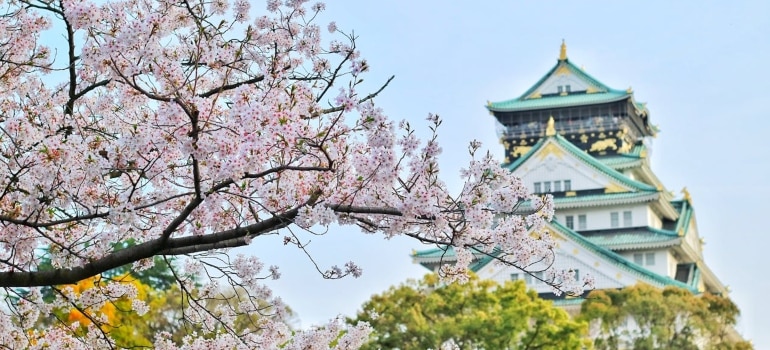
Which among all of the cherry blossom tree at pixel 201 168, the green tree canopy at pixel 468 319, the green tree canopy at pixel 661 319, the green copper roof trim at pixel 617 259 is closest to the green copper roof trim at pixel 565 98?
the green copper roof trim at pixel 617 259

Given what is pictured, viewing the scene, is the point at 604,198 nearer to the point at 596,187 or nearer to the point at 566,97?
the point at 596,187

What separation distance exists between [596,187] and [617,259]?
5593 mm

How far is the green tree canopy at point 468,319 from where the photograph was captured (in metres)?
26.3

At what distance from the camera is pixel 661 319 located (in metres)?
34.5

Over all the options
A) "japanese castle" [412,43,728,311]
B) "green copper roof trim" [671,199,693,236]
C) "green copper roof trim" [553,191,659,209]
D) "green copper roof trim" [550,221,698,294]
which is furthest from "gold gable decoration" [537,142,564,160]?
"green copper roof trim" [671,199,693,236]

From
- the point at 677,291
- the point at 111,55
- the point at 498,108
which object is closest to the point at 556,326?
the point at 677,291

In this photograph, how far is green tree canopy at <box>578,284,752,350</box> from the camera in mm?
33844

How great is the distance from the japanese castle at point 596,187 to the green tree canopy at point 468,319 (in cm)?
1585

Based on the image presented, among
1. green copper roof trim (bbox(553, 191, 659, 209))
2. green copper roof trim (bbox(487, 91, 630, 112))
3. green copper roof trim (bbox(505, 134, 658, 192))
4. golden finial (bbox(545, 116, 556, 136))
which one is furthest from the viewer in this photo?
green copper roof trim (bbox(487, 91, 630, 112))

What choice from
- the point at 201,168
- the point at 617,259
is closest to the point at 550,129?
the point at 617,259

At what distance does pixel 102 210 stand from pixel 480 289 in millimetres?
19981

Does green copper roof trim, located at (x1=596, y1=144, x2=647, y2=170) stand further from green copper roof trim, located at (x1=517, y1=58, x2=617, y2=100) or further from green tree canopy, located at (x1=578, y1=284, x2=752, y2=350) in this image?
green tree canopy, located at (x1=578, y1=284, x2=752, y2=350)

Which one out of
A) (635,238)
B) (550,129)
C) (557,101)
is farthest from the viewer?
(557,101)

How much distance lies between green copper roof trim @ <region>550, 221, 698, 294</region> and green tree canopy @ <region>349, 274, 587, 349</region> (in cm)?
1633
